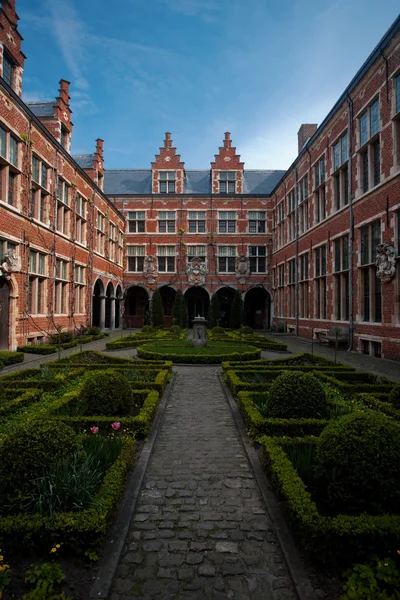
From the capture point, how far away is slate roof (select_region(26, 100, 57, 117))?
19.7 m

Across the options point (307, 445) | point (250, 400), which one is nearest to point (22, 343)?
point (250, 400)

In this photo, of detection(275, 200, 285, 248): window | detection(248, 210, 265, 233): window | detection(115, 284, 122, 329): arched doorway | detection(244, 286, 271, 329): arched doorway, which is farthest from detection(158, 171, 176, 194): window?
detection(244, 286, 271, 329): arched doorway

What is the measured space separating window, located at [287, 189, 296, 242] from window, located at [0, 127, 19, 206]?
56.2 feet


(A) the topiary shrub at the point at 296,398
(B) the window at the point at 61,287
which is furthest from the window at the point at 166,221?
(A) the topiary shrub at the point at 296,398

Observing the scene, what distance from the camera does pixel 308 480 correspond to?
152 inches

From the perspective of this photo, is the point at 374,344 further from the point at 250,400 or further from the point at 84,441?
the point at 84,441

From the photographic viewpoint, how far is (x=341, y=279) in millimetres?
17500

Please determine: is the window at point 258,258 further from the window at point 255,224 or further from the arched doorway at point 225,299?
the arched doorway at point 225,299

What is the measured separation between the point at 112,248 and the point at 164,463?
2687cm

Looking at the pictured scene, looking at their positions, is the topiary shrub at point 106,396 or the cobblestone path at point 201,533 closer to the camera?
the cobblestone path at point 201,533

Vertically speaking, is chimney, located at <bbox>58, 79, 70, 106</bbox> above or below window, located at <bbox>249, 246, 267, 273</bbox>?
above

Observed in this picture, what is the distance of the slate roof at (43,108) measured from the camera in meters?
19.7

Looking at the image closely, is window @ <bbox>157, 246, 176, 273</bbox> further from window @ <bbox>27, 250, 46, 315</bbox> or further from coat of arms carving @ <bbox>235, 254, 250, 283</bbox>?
window @ <bbox>27, 250, 46, 315</bbox>

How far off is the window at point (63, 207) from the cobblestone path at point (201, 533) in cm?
1655
